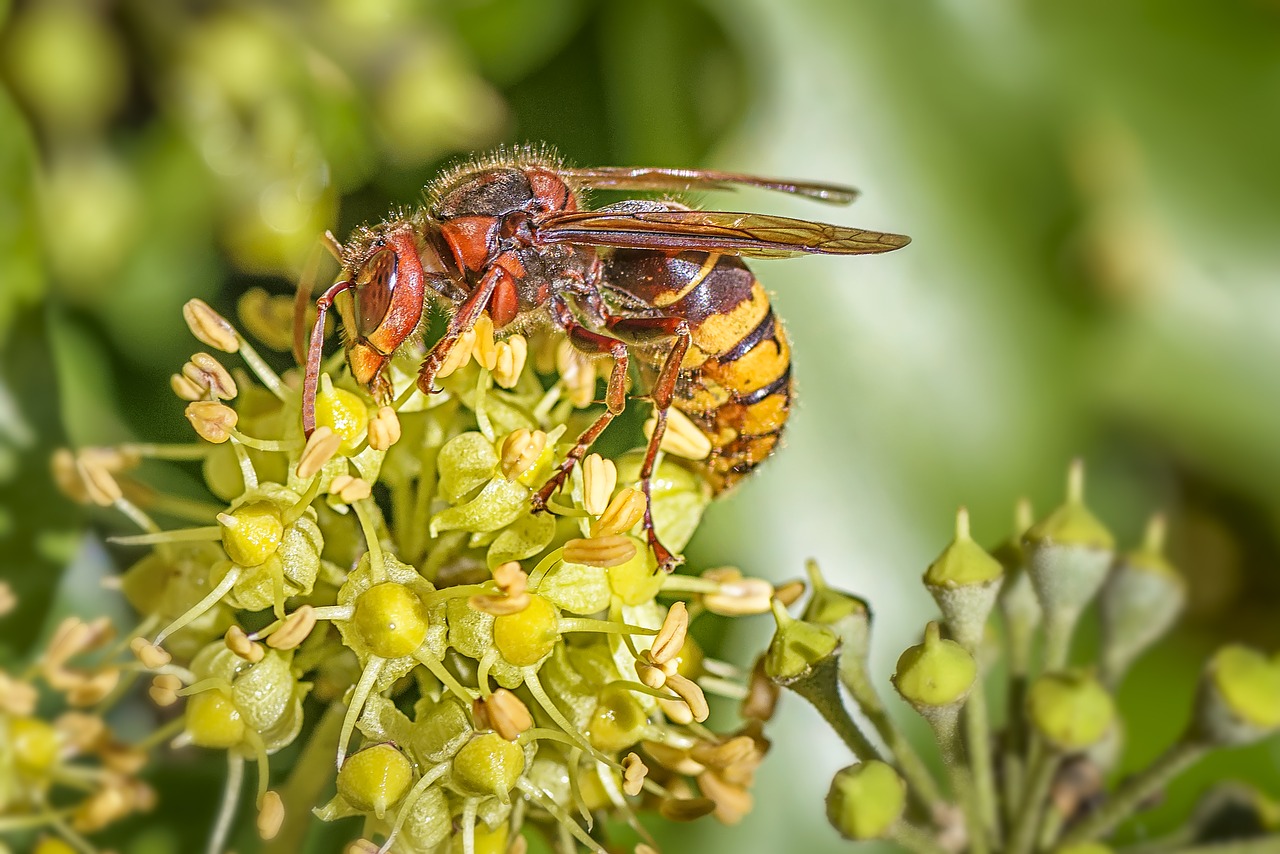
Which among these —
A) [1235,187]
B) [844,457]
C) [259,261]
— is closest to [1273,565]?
[1235,187]

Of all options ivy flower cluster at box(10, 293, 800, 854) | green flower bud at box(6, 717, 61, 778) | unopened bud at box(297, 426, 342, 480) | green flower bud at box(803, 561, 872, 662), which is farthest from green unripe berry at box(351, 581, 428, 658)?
green flower bud at box(6, 717, 61, 778)

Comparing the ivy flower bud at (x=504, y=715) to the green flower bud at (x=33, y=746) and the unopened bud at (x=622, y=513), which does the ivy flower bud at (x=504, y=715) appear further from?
the green flower bud at (x=33, y=746)

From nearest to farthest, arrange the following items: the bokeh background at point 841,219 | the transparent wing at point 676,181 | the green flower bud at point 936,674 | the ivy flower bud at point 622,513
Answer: the green flower bud at point 936,674, the ivy flower bud at point 622,513, the transparent wing at point 676,181, the bokeh background at point 841,219

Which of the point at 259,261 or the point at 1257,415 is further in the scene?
the point at 1257,415

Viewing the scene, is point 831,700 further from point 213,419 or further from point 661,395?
point 213,419

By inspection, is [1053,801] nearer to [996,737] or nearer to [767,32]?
[996,737]

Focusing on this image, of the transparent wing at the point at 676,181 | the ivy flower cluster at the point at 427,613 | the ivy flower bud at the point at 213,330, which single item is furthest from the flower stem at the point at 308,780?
the transparent wing at the point at 676,181

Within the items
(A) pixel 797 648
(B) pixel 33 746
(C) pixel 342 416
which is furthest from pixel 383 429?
(B) pixel 33 746
